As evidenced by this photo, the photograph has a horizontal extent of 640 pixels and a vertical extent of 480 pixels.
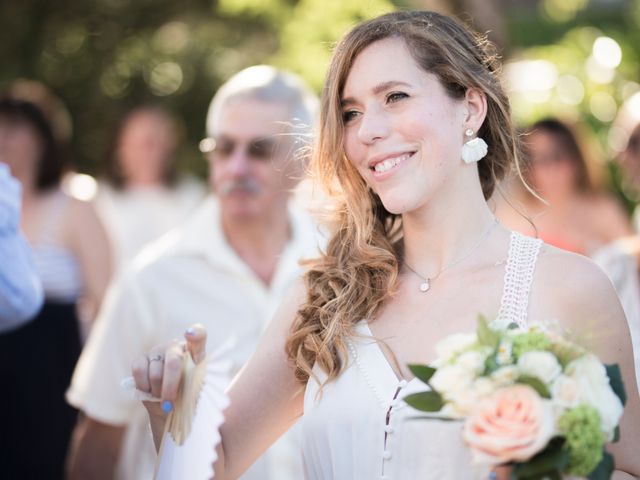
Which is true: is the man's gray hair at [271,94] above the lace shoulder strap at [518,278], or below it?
above

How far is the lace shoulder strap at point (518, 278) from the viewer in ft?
10.9

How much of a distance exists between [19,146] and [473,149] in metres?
3.60

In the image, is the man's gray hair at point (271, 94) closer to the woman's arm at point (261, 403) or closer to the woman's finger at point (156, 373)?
the woman's arm at point (261, 403)

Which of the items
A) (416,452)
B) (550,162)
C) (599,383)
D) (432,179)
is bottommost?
(416,452)

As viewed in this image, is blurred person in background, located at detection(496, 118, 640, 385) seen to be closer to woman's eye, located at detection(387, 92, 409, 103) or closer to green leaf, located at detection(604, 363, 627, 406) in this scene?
woman's eye, located at detection(387, 92, 409, 103)

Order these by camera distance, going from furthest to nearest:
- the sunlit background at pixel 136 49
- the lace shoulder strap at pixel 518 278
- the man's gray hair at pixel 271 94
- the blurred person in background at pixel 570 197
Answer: the sunlit background at pixel 136 49 → the blurred person in background at pixel 570 197 → the man's gray hair at pixel 271 94 → the lace shoulder strap at pixel 518 278

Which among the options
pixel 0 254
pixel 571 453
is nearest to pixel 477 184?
pixel 571 453

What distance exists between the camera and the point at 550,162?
7.63 meters

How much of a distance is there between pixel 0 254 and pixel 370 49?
143cm

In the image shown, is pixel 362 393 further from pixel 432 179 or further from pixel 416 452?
pixel 432 179

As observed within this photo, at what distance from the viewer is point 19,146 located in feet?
21.5

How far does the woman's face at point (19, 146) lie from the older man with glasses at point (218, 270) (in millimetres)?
1369

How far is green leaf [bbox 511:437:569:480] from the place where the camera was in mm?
2572

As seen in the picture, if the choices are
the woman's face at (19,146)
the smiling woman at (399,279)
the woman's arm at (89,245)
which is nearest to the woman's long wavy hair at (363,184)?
the smiling woman at (399,279)
